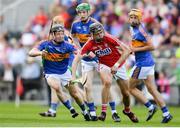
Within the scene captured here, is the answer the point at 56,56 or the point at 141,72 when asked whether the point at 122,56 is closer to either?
the point at 141,72

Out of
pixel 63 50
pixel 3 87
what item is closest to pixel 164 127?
pixel 63 50

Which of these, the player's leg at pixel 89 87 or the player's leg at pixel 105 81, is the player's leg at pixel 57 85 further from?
the player's leg at pixel 105 81

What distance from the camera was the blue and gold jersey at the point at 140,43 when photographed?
1806cm

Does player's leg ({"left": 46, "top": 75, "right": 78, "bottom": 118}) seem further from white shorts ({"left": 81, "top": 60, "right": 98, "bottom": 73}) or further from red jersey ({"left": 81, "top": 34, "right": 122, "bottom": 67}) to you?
red jersey ({"left": 81, "top": 34, "right": 122, "bottom": 67})

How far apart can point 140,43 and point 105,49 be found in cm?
88

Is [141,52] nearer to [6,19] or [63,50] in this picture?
[63,50]

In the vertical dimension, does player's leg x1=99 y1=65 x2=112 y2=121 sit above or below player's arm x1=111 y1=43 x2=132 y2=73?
below

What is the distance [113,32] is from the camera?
29359 mm

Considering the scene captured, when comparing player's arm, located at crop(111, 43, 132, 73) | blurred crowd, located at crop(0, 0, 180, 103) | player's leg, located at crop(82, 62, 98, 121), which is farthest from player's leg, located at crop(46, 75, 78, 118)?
blurred crowd, located at crop(0, 0, 180, 103)

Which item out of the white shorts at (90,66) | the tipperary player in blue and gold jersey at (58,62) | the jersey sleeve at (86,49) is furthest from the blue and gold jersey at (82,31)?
the jersey sleeve at (86,49)

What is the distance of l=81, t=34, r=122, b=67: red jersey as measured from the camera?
57.7 ft

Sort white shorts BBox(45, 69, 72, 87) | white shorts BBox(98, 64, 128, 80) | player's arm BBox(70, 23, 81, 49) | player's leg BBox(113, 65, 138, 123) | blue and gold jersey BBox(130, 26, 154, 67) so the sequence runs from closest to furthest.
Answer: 1. white shorts BBox(98, 64, 128, 80)
2. player's leg BBox(113, 65, 138, 123)
3. blue and gold jersey BBox(130, 26, 154, 67)
4. white shorts BBox(45, 69, 72, 87)
5. player's arm BBox(70, 23, 81, 49)

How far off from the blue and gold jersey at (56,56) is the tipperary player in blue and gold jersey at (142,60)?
1380 millimetres

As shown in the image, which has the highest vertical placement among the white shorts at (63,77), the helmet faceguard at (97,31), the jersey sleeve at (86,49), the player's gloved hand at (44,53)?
the helmet faceguard at (97,31)
